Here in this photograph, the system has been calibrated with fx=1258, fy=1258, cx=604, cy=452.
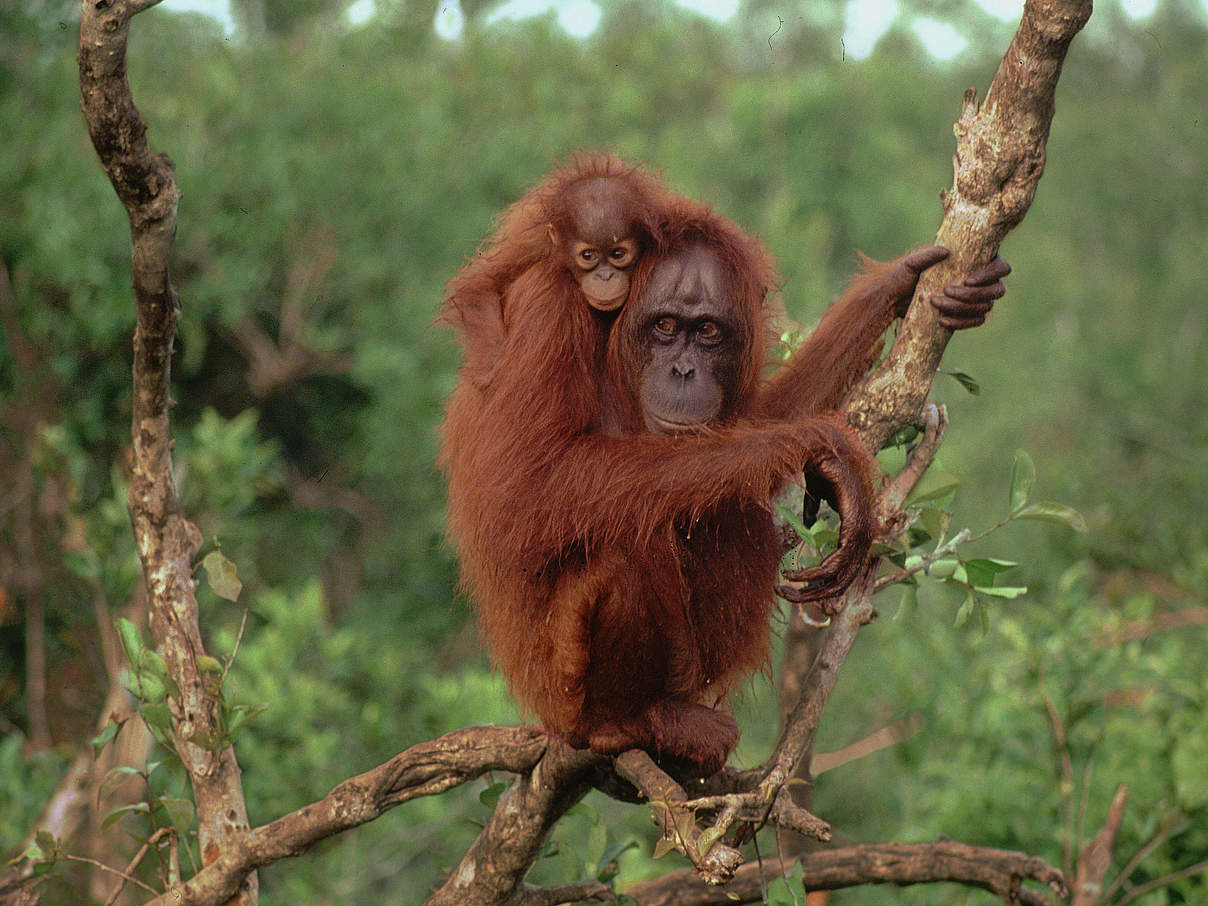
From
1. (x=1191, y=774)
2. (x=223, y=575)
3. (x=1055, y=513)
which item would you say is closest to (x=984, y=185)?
(x=1055, y=513)

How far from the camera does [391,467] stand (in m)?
11.1

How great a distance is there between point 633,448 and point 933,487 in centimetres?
81

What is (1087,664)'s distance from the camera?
5.16m

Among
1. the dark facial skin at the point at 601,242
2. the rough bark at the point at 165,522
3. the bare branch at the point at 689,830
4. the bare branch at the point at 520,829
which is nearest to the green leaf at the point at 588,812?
the bare branch at the point at 520,829

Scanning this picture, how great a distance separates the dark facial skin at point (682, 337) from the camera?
3551mm

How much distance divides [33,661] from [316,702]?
5.09 ft

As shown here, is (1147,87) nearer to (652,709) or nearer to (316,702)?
→ (316,702)

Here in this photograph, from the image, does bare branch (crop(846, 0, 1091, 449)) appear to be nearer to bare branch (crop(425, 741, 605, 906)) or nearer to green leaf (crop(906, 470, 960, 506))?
green leaf (crop(906, 470, 960, 506))

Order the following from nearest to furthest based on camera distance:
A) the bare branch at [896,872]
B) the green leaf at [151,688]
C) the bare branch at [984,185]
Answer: the bare branch at [984,185] → the green leaf at [151,688] → the bare branch at [896,872]

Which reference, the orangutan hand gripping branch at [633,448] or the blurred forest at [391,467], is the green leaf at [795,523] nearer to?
the orangutan hand gripping branch at [633,448]

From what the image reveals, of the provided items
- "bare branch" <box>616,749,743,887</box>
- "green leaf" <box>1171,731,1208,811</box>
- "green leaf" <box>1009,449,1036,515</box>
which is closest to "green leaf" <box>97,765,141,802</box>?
"bare branch" <box>616,749,743,887</box>

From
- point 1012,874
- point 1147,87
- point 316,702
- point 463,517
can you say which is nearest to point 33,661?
point 316,702

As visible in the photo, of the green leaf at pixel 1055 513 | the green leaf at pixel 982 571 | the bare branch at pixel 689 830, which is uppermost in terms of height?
the green leaf at pixel 1055 513

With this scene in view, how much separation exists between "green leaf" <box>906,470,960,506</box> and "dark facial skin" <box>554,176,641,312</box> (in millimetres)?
1002
